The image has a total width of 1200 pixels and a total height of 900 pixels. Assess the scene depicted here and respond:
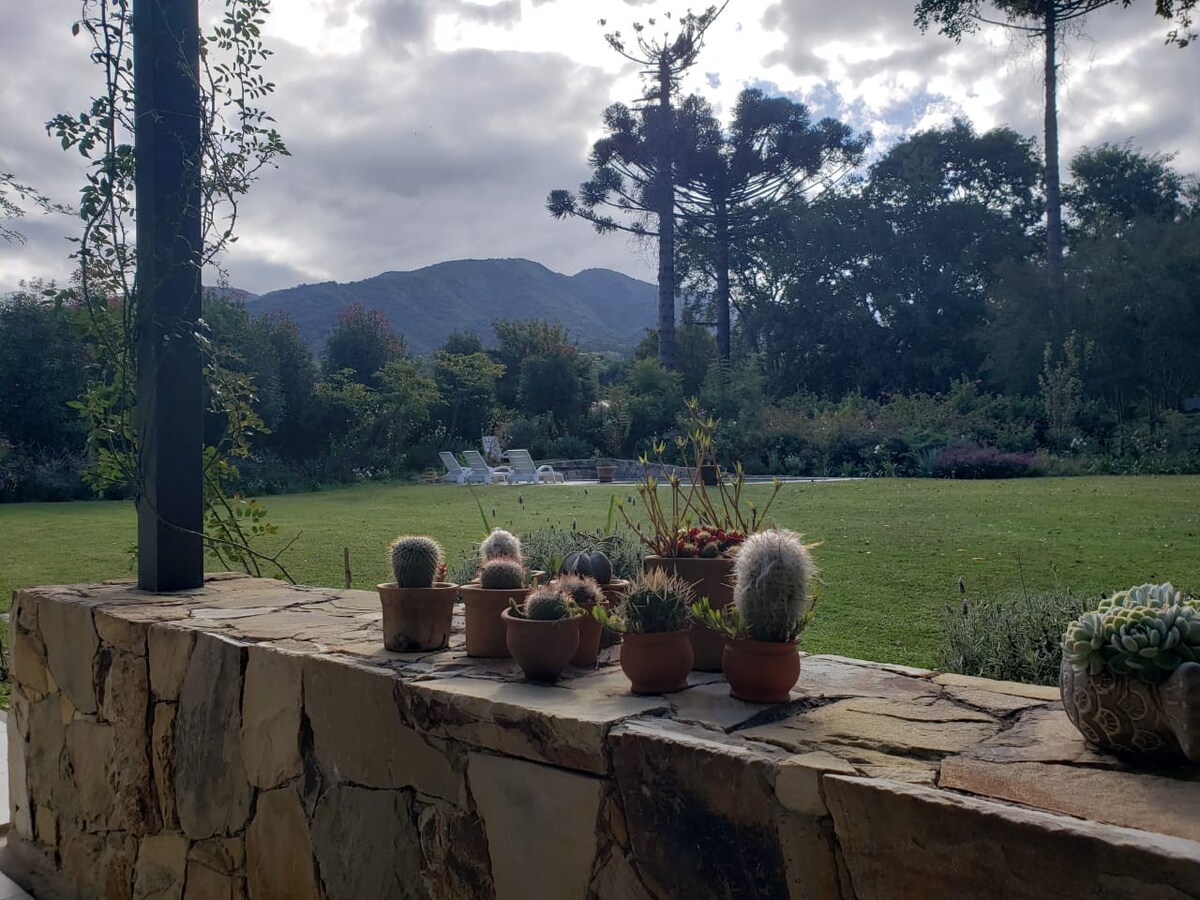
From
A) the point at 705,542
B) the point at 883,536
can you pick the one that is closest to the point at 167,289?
the point at 705,542

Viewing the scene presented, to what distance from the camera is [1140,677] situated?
1.27m

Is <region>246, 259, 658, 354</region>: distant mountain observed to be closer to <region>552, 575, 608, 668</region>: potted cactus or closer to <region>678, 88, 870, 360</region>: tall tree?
<region>678, 88, 870, 360</region>: tall tree

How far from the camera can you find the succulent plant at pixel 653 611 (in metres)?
1.77

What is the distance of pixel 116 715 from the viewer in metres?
2.70

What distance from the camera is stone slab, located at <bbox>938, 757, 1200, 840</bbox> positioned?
43.8 inches

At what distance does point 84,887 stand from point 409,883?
1.54m

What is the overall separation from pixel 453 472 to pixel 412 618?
16.4 metres

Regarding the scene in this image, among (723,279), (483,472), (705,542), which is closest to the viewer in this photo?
(705,542)

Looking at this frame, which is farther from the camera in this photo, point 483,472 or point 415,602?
point 483,472

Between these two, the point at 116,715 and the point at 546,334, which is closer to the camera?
the point at 116,715

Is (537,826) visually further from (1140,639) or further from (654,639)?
(1140,639)

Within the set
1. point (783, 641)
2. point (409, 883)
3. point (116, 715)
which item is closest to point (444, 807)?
point (409, 883)

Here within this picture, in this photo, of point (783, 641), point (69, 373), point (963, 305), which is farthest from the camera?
point (963, 305)

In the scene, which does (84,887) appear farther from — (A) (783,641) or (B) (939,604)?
(B) (939,604)
